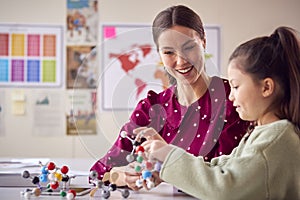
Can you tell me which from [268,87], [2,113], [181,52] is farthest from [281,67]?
[2,113]

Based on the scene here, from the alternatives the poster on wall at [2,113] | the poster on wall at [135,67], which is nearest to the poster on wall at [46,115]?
the poster on wall at [2,113]

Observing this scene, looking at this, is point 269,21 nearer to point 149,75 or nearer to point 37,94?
point 37,94

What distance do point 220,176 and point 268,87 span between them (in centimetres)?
21

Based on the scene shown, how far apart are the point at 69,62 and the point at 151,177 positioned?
7.92 feet

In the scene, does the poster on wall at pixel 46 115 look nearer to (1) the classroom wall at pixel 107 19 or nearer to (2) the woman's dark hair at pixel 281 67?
(1) the classroom wall at pixel 107 19

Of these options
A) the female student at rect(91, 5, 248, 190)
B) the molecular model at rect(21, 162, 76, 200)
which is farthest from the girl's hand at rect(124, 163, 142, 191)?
the molecular model at rect(21, 162, 76, 200)

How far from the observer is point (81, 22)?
3387mm

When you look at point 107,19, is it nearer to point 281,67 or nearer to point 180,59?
point 180,59

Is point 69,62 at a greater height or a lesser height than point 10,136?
greater

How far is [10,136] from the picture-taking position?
3285 mm

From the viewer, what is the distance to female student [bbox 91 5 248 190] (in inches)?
47.1

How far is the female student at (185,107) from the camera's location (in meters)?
1.20

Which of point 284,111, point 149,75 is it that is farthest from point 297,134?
point 149,75

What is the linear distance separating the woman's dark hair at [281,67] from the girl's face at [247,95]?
1cm
